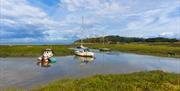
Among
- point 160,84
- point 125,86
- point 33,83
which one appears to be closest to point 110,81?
point 125,86

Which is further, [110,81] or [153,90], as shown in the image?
[110,81]

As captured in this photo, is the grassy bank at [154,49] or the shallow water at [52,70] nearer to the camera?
the shallow water at [52,70]

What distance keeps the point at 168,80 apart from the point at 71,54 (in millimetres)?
61762

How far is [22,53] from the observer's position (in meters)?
77.2

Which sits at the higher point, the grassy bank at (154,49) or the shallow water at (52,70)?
the grassy bank at (154,49)

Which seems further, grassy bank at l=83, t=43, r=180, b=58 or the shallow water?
grassy bank at l=83, t=43, r=180, b=58

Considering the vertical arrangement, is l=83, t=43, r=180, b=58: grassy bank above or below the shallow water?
above

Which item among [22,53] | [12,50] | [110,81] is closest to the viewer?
[110,81]

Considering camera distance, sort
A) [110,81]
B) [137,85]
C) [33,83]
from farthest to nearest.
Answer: [33,83] → [110,81] → [137,85]

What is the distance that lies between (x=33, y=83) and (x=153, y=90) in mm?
16822

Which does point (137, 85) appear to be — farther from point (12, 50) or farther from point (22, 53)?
point (12, 50)

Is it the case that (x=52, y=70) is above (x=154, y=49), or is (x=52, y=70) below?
below

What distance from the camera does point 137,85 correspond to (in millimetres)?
Result: 21703

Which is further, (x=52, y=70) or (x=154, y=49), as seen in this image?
(x=154, y=49)
